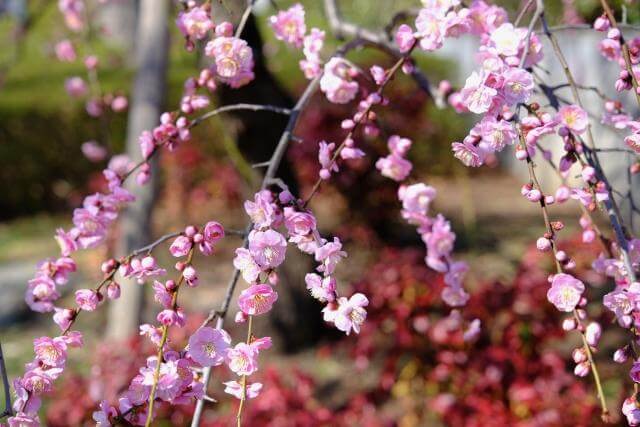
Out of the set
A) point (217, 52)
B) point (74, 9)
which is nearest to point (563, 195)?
point (217, 52)

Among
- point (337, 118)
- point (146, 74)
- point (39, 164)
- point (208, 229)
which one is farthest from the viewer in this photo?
point (39, 164)

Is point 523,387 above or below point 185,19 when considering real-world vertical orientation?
Answer: below

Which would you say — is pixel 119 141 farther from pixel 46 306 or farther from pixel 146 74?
pixel 46 306

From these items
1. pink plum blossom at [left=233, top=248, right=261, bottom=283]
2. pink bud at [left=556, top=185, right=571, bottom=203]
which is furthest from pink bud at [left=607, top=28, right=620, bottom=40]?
pink plum blossom at [left=233, top=248, right=261, bottom=283]

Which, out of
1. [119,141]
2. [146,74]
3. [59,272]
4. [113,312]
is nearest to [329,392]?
[113,312]

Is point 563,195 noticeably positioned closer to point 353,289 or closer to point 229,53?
point 229,53

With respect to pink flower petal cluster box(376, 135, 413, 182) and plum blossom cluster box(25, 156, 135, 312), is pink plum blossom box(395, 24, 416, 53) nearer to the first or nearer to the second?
pink flower petal cluster box(376, 135, 413, 182)
